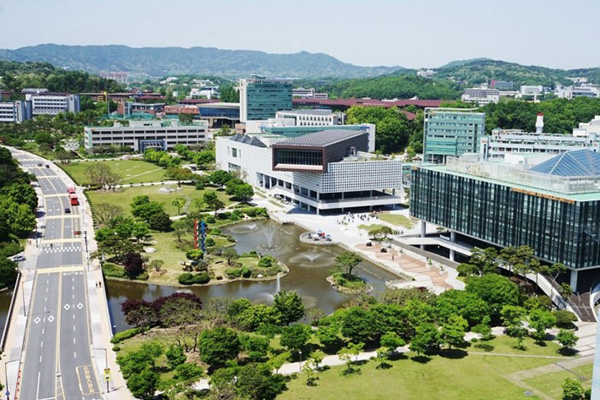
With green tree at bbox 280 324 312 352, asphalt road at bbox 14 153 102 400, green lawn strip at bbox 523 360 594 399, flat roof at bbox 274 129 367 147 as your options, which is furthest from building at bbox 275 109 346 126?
green lawn strip at bbox 523 360 594 399

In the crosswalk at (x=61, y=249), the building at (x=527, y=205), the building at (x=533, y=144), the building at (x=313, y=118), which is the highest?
the building at (x=313, y=118)

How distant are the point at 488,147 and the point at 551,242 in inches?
2454

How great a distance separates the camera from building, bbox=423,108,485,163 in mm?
127688

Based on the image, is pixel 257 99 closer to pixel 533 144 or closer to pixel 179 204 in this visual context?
pixel 533 144

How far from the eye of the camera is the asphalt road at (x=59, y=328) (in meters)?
40.6

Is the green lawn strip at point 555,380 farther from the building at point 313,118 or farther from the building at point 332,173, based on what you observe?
the building at point 313,118

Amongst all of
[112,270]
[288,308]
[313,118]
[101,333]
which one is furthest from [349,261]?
[313,118]

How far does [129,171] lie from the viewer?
13350 cm

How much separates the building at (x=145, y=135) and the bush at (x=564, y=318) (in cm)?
12604

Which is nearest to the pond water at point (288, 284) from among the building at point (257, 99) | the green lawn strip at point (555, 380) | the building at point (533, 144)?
the green lawn strip at point (555, 380)

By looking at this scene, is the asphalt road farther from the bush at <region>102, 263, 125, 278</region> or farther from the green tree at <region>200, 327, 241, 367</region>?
the green tree at <region>200, 327, 241, 367</region>

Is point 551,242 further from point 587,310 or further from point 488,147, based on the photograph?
point 488,147

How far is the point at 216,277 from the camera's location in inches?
2635

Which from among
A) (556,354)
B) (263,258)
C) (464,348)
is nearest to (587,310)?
(556,354)
